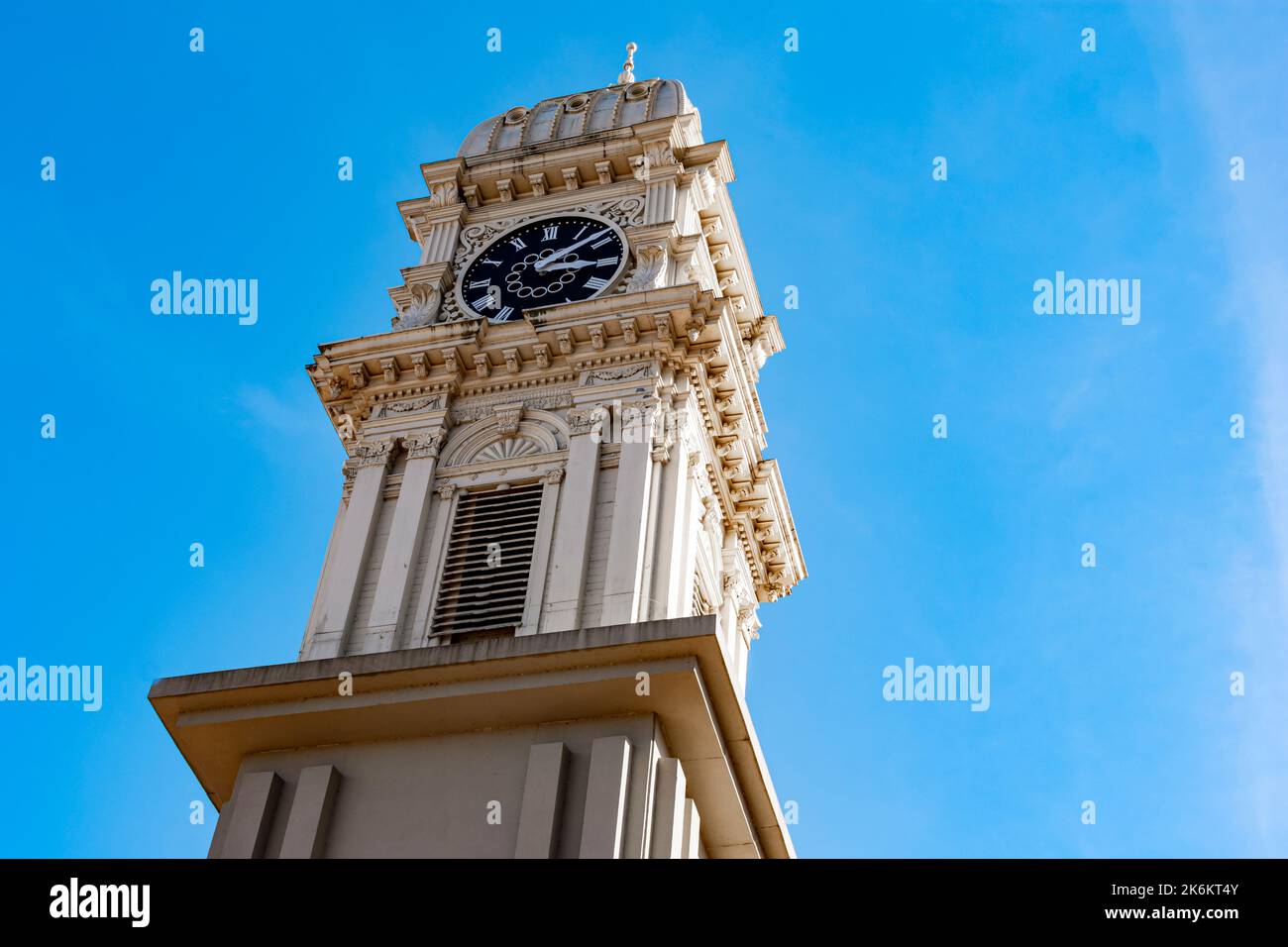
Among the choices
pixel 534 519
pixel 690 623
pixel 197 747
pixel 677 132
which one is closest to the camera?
pixel 690 623

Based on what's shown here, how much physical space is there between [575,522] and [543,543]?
776mm

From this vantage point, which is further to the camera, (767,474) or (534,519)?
(767,474)

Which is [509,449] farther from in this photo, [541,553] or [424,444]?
[541,553]

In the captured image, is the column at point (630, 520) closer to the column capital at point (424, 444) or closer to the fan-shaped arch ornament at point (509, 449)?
the fan-shaped arch ornament at point (509, 449)

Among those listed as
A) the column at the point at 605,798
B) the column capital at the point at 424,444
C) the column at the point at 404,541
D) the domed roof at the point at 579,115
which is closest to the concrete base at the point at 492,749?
the column at the point at 605,798

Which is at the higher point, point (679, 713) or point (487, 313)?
point (487, 313)

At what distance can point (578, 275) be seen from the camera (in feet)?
131

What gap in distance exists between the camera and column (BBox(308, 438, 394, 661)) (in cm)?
3281

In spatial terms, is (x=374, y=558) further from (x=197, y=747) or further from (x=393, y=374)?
(x=197, y=747)

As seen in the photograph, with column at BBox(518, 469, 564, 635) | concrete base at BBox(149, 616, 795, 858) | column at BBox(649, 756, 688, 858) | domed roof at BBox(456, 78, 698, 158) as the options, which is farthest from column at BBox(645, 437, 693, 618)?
domed roof at BBox(456, 78, 698, 158)

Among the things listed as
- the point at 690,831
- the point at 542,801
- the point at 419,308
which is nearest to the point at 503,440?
the point at 419,308
